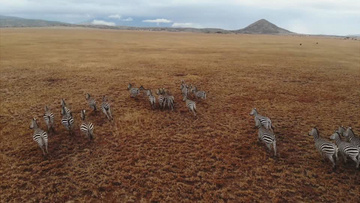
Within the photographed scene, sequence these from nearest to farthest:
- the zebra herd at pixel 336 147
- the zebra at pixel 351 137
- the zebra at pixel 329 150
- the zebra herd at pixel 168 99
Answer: the zebra herd at pixel 336 147
the zebra at pixel 329 150
the zebra at pixel 351 137
the zebra herd at pixel 168 99

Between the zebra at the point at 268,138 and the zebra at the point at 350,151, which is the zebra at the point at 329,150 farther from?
the zebra at the point at 268,138

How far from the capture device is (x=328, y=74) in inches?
1054

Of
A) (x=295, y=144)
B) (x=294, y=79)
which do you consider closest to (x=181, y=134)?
(x=295, y=144)

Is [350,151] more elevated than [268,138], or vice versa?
[350,151]

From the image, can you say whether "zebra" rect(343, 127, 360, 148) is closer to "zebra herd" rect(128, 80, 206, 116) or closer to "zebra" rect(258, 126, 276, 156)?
"zebra" rect(258, 126, 276, 156)

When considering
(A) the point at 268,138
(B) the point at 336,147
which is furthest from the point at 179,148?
(B) the point at 336,147

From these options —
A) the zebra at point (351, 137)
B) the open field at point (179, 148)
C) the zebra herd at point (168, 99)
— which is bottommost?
the open field at point (179, 148)

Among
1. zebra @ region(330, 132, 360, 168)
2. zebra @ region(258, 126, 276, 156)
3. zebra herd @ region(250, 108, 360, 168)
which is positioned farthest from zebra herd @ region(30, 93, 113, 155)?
zebra @ region(330, 132, 360, 168)

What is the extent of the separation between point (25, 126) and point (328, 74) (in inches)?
1148

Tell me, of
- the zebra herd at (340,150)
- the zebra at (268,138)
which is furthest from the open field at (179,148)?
the zebra at (268,138)

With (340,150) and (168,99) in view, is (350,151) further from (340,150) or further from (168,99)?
(168,99)

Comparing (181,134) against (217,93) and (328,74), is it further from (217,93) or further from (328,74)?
(328,74)

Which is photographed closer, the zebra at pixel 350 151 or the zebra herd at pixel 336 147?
the zebra at pixel 350 151

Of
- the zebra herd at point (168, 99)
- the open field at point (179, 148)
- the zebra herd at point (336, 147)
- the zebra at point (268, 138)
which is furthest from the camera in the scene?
the zebra herd at point (168, 99)
